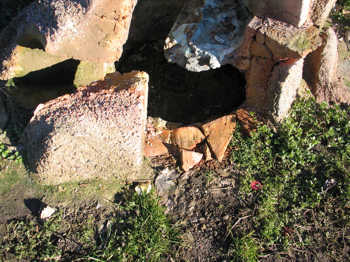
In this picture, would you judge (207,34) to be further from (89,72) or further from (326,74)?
(326,74)

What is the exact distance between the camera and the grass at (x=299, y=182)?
2783 millimetres

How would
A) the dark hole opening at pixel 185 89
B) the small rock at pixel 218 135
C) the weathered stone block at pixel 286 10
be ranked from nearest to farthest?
the weathered stone block at pixel 286 10 → the small rock at pixel 218 135 → the dark hole opening at pixel 185 89

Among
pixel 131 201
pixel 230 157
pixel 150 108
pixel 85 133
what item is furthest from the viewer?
pixel 150 108

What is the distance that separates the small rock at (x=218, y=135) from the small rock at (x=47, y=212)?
1.40m

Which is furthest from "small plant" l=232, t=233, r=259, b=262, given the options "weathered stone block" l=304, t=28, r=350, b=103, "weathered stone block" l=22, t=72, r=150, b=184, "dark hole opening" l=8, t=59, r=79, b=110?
"dark hole opening" l=8, t=59, r=79, b=110

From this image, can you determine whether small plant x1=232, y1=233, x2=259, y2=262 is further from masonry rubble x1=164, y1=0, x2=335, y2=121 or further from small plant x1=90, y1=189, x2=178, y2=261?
masonry rubble x1=164, y1=0, x2=335, y2=121

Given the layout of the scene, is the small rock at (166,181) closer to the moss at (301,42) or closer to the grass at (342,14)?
the moss at (301,42)

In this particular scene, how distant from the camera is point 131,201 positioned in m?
2.79

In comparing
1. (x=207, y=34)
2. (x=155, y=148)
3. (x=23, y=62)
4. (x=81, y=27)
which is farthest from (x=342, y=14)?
(x=23, y=62)

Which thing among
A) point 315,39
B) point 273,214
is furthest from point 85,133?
point 315,39

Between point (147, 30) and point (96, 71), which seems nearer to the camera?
point (96, 71)

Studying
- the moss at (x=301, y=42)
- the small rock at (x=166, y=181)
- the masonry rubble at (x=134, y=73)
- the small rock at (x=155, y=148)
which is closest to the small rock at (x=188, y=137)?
→ the masonry rubble at (x=134, y=73)

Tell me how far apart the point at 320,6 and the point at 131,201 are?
A: 6.86 feet

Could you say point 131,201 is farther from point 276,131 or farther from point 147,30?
point 147,30
